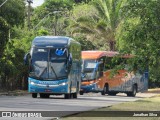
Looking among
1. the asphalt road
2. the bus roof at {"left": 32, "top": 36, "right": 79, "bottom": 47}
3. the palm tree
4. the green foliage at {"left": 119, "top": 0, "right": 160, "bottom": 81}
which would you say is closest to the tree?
the palm tree

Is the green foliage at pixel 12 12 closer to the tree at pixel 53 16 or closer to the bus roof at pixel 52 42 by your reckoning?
the bus roof at pixel 52 42

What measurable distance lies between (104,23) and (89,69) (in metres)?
12.3

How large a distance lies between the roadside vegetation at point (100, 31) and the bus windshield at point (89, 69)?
2477mm

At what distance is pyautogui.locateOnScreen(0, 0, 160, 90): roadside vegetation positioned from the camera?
18.4 m

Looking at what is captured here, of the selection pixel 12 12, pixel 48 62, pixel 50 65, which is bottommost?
pixel 50 65

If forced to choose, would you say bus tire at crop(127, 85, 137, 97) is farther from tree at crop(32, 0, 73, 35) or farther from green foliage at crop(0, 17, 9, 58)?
tree at crop(32, 0, 73, 35)

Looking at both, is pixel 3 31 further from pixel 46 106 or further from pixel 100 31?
pixel 46 106

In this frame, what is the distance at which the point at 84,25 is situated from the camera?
5659cm

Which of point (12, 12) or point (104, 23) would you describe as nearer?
point (12, 12)

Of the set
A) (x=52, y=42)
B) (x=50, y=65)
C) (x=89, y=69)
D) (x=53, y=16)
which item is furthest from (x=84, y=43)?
(x=50, y=65)

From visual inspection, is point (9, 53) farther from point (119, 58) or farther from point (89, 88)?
Answer: point (119, 58)

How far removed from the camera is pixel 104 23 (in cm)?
5447

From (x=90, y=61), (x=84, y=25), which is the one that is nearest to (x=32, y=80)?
(x=90, y=61)

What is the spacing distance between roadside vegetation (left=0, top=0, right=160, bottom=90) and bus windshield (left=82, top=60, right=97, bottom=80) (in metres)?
2.48
